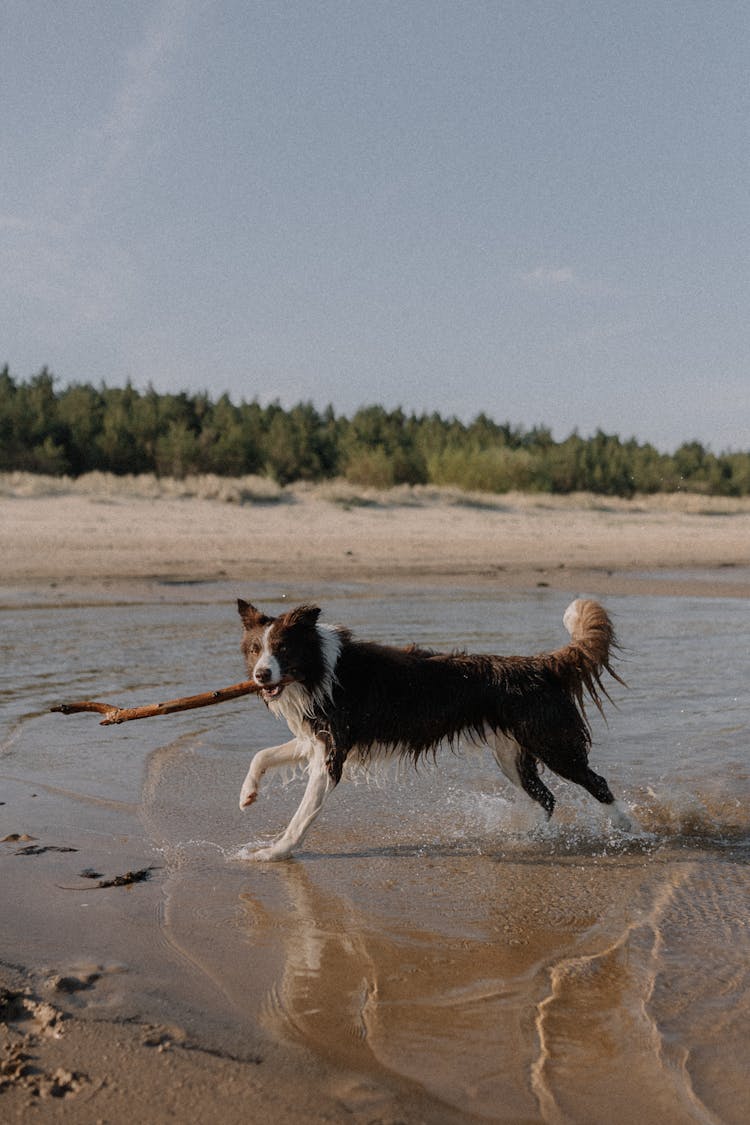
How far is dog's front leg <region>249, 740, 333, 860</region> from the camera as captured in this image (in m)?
5.51

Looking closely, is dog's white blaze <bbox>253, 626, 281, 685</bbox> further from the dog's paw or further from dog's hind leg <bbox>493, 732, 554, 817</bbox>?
dog's hind leg <bbox>493, 732, 554, 817</bbox>

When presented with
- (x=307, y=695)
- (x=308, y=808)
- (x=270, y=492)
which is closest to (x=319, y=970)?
(x=308, y=808)

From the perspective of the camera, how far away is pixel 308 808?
5621mm

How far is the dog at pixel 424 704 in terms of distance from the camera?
5.82 meters

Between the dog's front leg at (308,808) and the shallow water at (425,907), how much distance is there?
0.10 m

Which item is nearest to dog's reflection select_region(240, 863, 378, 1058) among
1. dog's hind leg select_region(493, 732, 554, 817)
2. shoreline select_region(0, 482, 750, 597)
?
dog's hind leg select_region(493, 732, 554, 817)

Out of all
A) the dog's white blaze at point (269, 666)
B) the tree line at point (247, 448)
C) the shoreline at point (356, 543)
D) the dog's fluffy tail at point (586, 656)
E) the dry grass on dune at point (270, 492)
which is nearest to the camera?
the dog's white blaze at point (269, 666)

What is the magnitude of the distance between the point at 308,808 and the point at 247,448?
96.7 ft

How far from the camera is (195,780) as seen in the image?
681 cm

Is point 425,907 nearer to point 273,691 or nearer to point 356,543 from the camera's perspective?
point 273,691

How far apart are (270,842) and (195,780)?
3.85ft

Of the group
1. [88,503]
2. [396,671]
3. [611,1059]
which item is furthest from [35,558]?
[611,1059]

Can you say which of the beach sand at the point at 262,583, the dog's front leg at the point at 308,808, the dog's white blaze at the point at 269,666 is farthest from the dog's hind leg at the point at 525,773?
the dog's white blaze at the point at 269,666

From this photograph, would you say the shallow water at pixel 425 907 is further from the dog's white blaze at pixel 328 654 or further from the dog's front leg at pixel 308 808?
the dog's white blaze at pixel 328 654
